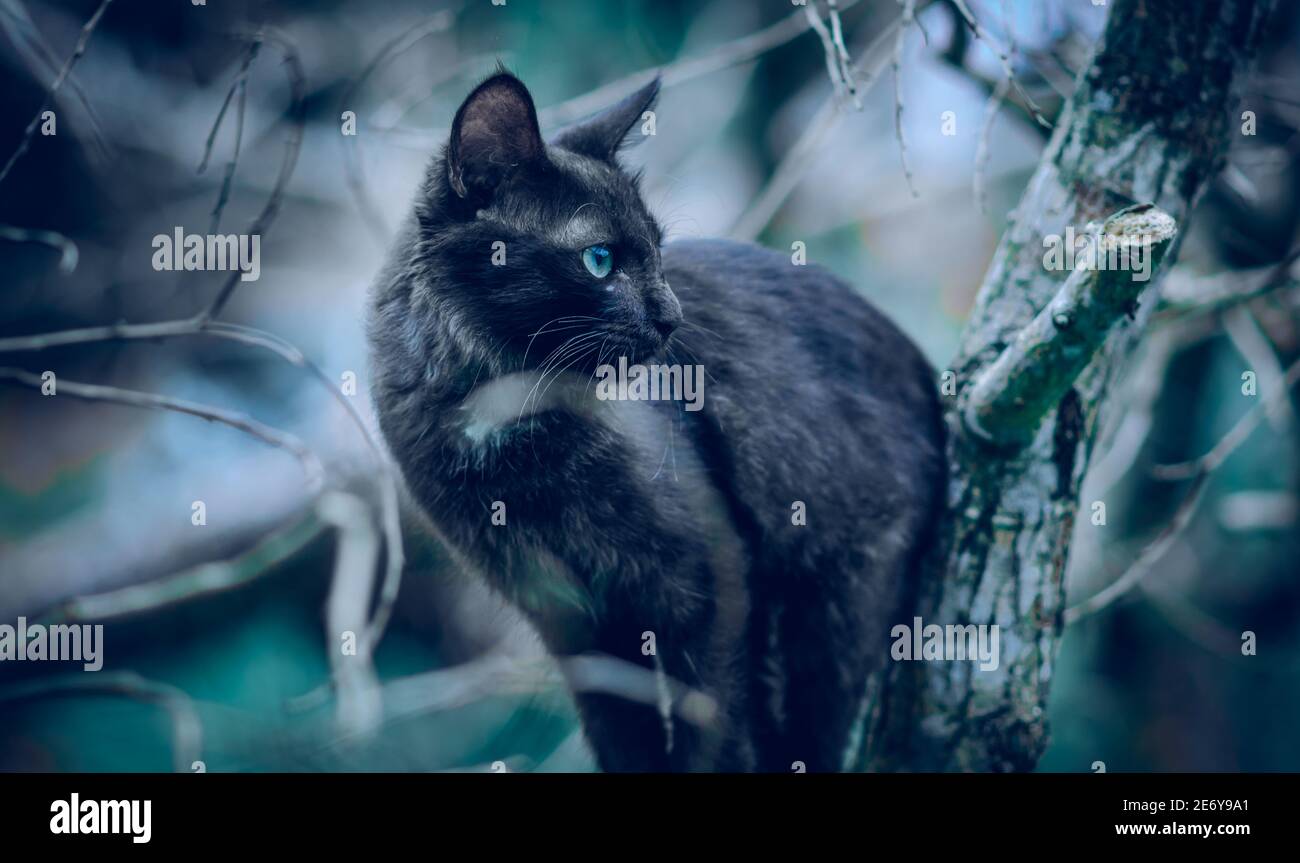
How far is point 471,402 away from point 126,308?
2631mm

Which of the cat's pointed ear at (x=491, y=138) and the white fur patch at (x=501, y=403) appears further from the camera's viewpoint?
the white fur patch at (x=501, y=403)

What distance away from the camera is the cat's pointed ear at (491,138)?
184 cm

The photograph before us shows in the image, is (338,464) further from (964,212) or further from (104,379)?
(964,212)

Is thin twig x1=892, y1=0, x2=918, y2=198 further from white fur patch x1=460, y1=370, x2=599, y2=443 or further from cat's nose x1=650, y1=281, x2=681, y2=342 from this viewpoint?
white fur patch x1=460, y1=370, x2=599, y2=443

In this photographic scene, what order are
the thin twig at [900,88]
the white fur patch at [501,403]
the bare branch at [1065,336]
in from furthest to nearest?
1. the white fur patch at [501,403]
2. the thin twig at [900,88]
3. the bare branch at [1065,336]

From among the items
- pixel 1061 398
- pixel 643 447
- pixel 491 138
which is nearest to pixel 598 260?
pixel 491 138

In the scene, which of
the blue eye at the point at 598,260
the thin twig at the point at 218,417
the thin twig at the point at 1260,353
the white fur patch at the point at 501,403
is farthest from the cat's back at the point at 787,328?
the thin twig at the point at 1260,353

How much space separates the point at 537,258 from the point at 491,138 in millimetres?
250

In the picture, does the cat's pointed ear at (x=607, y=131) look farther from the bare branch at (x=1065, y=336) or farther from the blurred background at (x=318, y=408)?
the bare branch at (x=1065, y=336)

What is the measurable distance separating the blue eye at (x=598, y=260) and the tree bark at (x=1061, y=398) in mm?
824

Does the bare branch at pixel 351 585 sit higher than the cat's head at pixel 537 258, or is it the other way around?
the cat's head at pixel 537 258

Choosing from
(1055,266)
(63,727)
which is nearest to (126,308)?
(63,727)

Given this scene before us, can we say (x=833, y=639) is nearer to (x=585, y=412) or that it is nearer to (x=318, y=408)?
(x=585, y=412)

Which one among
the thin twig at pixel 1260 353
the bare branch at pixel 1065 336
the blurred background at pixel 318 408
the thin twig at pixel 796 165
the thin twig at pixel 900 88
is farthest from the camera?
the blurred background at pixel 318 408
